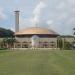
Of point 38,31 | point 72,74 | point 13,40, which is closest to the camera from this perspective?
point 72,74

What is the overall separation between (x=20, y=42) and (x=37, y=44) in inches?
381

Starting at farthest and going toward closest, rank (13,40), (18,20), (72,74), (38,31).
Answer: (18,20)
(38,31)
(13,40)
(72,74)

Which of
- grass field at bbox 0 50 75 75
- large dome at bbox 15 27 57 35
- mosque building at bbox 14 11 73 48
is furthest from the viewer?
large dome at bbox 15 27 57 35

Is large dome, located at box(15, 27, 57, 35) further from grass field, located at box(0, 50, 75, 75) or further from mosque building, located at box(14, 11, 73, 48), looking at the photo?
grass field, located at box(0, 50, 75, 75)

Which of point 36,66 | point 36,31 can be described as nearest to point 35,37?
point 36,31

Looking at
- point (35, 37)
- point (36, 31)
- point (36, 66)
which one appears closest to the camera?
point (36, 66)

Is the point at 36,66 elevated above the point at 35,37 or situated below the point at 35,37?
below

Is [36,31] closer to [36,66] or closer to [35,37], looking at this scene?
[35,37]

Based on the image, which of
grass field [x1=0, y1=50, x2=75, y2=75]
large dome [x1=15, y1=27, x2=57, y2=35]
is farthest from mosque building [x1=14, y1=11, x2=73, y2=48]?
grass field [x1=0, y1=50, x2=75, y2=75]

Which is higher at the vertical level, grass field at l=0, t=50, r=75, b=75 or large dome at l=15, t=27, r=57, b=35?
large dome at l=15, t=27, r=57, b=35

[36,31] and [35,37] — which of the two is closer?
[35,37]

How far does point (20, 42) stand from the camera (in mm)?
146500

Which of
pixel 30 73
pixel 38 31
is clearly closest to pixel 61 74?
pixel 30 73

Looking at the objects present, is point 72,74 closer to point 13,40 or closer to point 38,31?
point 13,40
